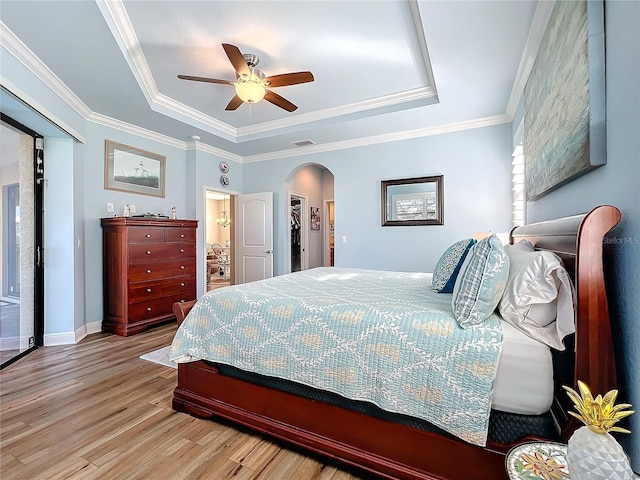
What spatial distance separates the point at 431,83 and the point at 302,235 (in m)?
4.16

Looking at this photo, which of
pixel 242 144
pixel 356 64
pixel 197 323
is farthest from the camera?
pixel 242 144

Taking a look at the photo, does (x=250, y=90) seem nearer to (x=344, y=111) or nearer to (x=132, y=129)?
(x=344, y=111)

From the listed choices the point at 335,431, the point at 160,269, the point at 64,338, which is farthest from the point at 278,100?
the point at 64,338

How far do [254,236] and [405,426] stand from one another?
4488 mm

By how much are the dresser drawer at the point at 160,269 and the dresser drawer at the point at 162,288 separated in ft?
0.20

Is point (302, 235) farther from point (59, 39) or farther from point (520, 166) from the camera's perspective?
point (59, 39)

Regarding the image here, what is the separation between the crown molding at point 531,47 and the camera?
2.03 meters

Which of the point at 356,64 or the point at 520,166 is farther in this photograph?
the point at 520,166

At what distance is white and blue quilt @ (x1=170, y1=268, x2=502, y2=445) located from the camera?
125cm

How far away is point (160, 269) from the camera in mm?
3957

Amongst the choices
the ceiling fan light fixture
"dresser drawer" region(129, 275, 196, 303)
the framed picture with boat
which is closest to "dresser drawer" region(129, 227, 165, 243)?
"dresser drawer" region(129, 275, 196, 303)

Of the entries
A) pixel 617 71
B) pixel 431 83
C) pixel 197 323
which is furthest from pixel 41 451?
pixel 431 83

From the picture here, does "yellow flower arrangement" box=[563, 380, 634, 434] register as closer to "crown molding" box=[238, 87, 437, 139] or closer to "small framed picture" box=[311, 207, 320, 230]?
"crown molding" box=[238, 87, 437, 139]

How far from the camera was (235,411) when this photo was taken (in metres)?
1.86
